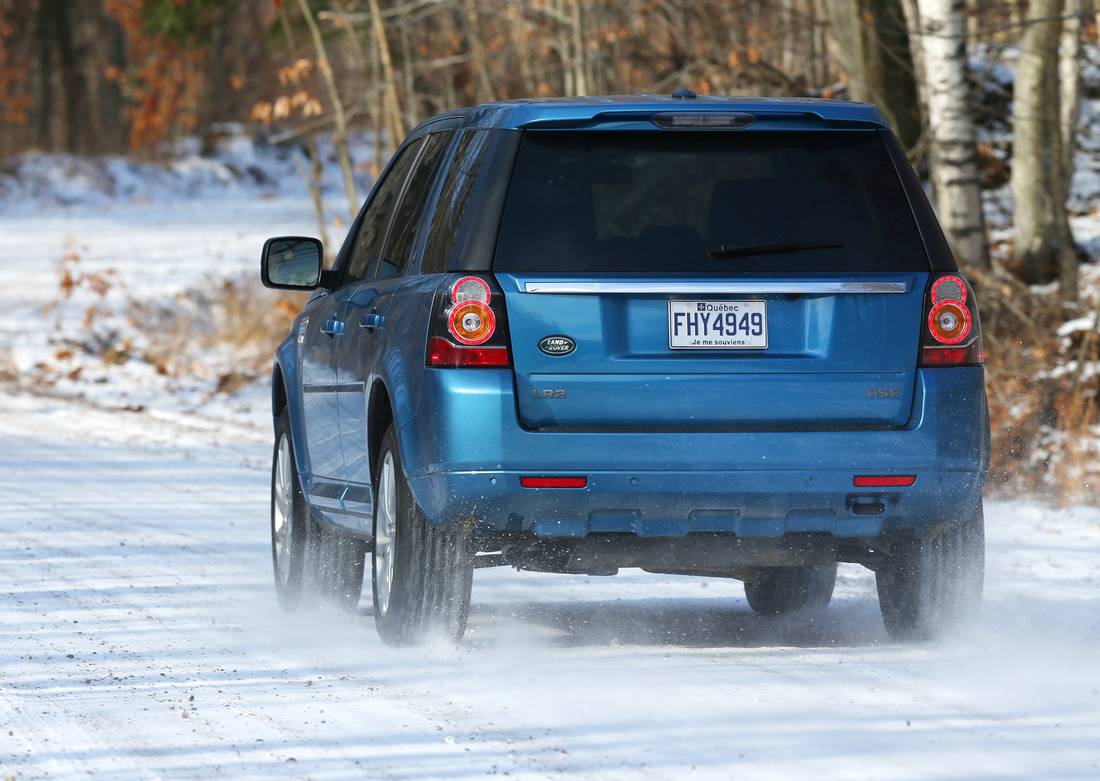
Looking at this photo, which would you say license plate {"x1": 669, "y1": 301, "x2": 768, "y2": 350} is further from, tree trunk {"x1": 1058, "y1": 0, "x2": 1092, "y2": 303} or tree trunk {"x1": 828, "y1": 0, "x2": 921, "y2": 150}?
tree trunk {"x1": 828, "y1": 0, "x2": 921, "y2": 150}

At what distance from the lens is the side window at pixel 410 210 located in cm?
710

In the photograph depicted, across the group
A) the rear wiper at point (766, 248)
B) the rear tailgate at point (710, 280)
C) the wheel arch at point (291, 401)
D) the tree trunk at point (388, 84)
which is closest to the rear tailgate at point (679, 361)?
the rear tailgate at point (710, 280)

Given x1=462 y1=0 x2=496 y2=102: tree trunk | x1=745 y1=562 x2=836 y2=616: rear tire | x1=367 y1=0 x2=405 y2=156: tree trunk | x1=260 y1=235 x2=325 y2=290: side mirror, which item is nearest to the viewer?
x1=745 y1=562 x2=836 y2=616: rear tire

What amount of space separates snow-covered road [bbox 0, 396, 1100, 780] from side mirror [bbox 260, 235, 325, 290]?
1.31 m

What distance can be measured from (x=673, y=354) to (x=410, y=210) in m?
1.45

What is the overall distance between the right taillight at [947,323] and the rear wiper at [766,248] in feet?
1.14

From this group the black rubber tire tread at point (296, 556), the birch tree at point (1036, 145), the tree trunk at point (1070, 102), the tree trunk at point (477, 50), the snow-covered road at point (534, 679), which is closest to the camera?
the snow-covered road at point (534, 679)

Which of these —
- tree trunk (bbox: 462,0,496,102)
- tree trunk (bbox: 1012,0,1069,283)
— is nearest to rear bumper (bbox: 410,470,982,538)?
tree trunk (bbox: 1012,0,1069,283)

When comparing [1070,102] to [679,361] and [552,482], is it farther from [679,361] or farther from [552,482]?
[552,482]

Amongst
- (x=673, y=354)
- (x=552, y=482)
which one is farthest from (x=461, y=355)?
(x=673, y=354)

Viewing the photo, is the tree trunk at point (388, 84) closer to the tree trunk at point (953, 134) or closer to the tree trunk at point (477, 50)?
the tree trunk at point (477, 50)

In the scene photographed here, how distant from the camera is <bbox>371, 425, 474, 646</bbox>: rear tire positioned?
257 inches

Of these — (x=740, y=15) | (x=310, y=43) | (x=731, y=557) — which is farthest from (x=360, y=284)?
(x=310, y=43)

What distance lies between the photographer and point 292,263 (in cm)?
809
